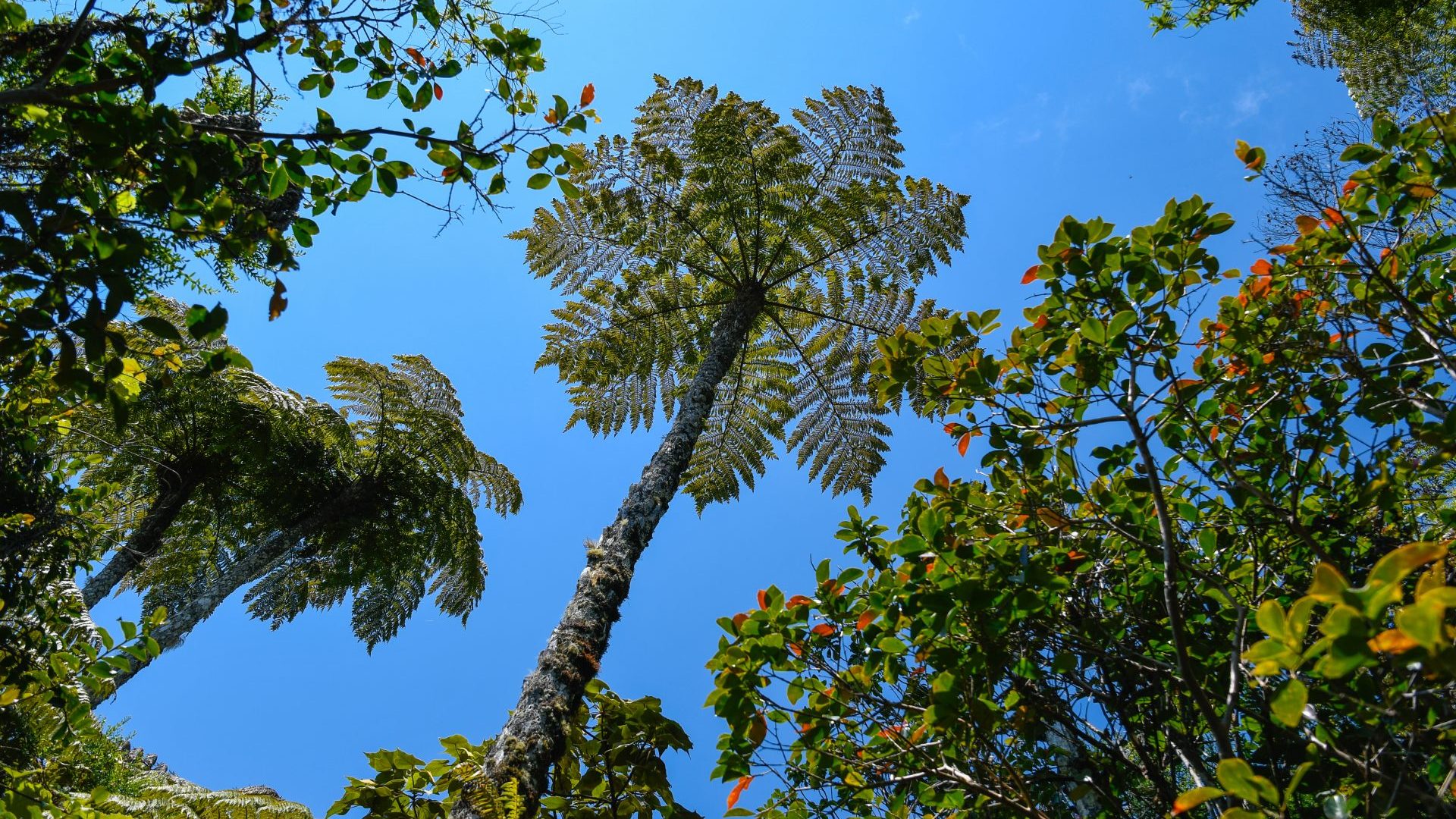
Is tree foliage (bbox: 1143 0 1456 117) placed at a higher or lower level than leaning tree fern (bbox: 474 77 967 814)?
higher

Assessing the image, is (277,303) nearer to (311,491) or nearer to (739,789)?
(739,789)

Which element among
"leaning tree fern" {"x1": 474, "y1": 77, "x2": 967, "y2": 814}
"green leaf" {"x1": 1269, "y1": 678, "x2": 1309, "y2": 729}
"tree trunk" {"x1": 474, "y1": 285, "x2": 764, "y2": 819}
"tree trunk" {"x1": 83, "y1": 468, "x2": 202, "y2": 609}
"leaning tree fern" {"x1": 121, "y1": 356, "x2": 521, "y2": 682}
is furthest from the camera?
"leaning tree fern" {"x1": 121, "y1": 356, "x2": 521, "y2": 682}

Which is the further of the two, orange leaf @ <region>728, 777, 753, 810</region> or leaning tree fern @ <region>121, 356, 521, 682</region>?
leaning tree fern @ <region>121, 356, 521, 682</region>

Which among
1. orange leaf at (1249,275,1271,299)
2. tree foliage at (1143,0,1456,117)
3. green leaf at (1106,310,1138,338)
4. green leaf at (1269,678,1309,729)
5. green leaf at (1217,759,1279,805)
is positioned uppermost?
tree foliage at (1143,0,1456,117)

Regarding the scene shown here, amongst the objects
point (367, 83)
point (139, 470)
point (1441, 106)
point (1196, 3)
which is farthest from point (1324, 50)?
point (139, 470)

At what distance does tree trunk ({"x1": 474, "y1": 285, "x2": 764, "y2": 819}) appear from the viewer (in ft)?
8.83

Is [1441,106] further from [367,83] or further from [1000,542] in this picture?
[367,83]

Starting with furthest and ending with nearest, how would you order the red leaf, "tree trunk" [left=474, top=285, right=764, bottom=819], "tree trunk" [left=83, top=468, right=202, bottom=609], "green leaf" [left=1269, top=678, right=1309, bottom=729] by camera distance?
1. "tree trunk" [left=83, top=468, right=202, bottom=609]
2. "tree trunk" [left=474, top=285, right=764, bottom=819]
3. the red leaf
4. "green leaf" [left=1269, top=678, right=1309, bottom=729]

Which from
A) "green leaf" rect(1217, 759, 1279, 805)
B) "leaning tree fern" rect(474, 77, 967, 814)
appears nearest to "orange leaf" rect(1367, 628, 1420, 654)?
"green leaf" rect(1217, 759, 1279, 805)

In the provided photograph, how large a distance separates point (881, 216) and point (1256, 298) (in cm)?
381

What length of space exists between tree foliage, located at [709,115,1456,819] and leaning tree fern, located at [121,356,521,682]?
21.9 ft

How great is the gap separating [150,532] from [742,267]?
625 centimetres

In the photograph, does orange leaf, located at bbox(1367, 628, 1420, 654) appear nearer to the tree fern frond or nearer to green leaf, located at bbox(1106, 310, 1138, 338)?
green leaf, located at bbox(1106, 310, 1138, 338)

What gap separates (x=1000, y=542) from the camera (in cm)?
214
